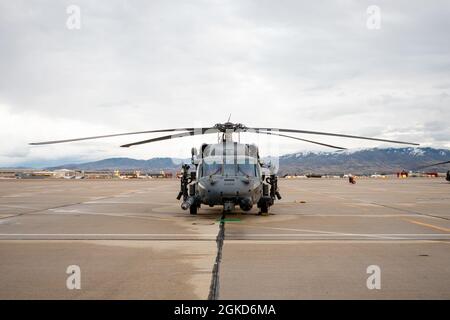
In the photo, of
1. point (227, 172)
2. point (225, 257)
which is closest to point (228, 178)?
point (227, 172)

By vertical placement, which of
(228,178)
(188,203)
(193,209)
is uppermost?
(228,178)

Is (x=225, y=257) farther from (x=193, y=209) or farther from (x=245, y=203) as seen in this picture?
(x=193, y=209)

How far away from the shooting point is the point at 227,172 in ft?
54.3

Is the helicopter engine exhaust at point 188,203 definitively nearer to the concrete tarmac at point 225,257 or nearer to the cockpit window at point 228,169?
the cockpit window at point 228,169

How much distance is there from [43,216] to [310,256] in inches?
436

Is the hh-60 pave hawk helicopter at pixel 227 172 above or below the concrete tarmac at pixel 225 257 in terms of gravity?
above

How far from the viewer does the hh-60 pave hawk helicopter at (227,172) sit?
52.8 ft

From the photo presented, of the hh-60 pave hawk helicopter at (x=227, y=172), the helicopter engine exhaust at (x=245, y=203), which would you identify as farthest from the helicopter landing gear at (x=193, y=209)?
the helicopter engine exhaust at (x=245, y=203)

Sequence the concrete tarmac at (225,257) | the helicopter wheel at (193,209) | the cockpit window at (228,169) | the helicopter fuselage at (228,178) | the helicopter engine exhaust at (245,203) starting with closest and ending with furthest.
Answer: the concrete tarmac at (225,257) → the helicopter engine exhaust at (245,203) → the helicopter fuselage at (228,178) → the cockpit window at (228,169) → the helicopter wheel at (193,209)

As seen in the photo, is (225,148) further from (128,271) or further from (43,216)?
(128,271)

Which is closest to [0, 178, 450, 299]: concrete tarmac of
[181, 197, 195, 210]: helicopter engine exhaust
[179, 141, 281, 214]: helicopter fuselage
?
[179, 141, 281, 214]: helicopter fuselage

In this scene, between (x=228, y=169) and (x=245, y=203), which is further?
(x=228, y=169)

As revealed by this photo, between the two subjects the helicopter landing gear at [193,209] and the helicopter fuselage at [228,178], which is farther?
the helicopter landing gear at [193,209]
